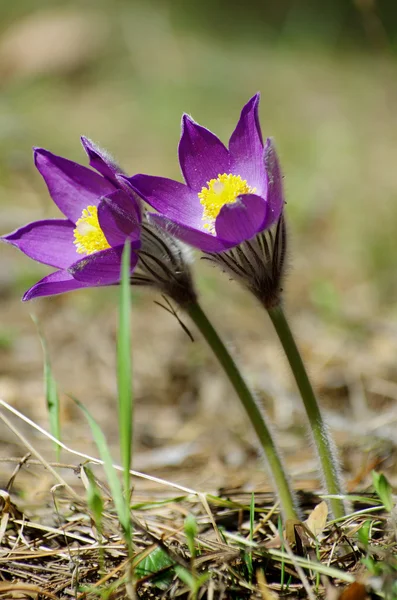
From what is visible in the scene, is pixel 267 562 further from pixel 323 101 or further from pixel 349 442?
pixel 323 101

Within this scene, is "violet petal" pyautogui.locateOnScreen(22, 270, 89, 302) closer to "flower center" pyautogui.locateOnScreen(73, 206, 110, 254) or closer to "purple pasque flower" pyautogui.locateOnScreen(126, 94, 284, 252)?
"flower center" pyautogui.locateOnScreen(73, 206, 110, 254)

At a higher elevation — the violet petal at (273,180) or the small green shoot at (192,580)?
the violet petal at (273,180)

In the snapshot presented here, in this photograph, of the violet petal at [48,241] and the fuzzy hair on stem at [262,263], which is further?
the violet petal at [48,241]

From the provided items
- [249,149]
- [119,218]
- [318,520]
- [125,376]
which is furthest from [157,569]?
[249,149]

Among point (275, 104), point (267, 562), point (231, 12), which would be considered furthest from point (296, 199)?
point (231, 12)

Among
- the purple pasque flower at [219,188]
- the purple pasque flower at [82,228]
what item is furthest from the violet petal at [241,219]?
the purple pasque flower at [82,228]

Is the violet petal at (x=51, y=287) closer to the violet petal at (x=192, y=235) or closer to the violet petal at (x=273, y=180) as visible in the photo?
the violet petal at (x=192, y=235)

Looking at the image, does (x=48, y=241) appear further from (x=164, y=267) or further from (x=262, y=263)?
(x=262, y=263)
